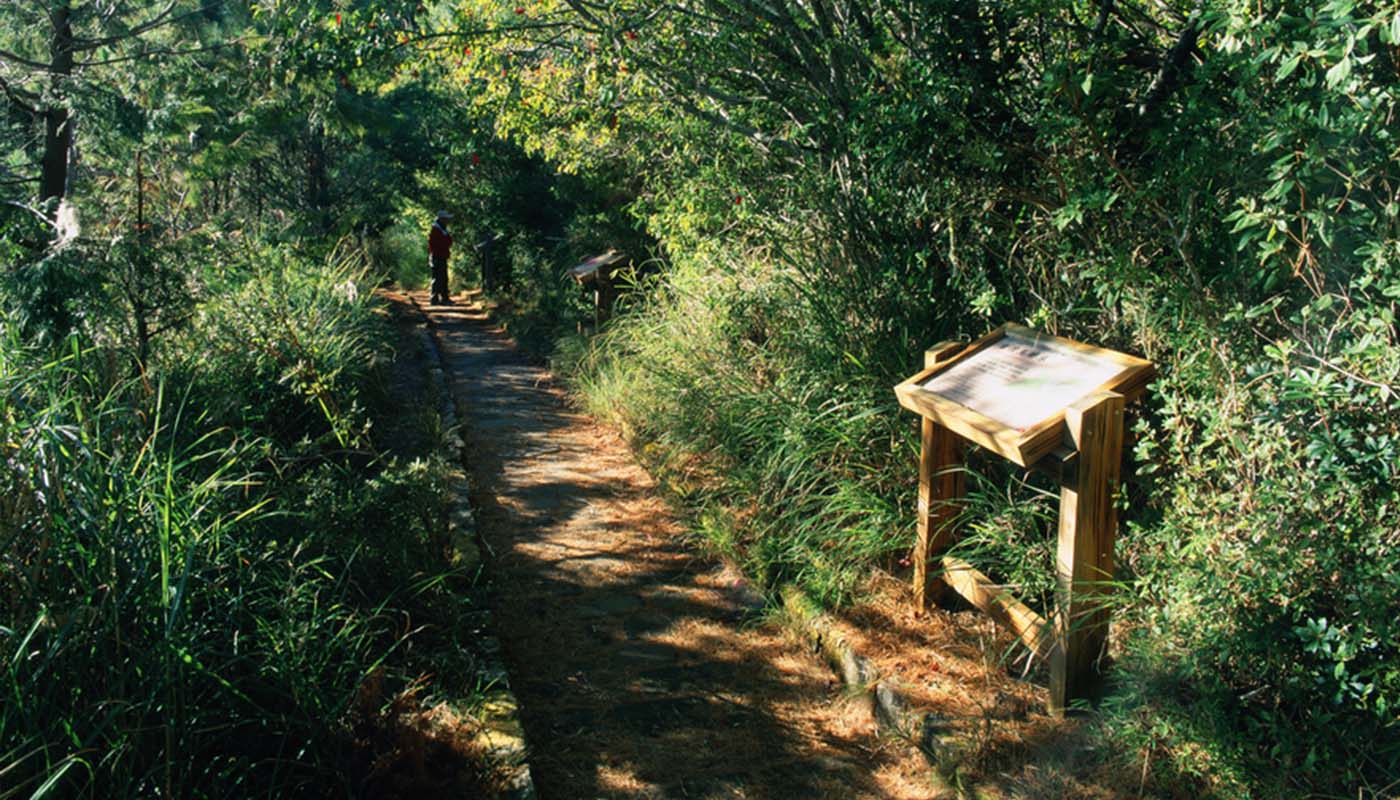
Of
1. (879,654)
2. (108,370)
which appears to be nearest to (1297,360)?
(879,654)

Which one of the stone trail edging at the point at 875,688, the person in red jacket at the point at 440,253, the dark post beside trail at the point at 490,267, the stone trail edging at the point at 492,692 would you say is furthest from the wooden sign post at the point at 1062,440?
the dark post beside trail at the point at 490,267

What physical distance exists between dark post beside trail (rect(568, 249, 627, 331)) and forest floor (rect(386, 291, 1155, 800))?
5.50 metres

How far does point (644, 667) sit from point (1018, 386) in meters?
2.16

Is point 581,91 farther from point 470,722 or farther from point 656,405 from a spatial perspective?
point 470,722

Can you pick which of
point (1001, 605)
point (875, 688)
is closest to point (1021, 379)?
point (1001, 605)

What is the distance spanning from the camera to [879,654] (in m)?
4.67

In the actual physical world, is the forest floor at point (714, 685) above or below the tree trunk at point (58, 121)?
below

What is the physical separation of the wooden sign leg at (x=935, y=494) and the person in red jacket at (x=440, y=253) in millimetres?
15959

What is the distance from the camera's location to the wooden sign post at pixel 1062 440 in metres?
Result: 3.78

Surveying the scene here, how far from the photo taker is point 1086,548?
12.6ft

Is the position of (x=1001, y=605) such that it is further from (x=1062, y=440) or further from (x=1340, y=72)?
(x=1340, y=72)

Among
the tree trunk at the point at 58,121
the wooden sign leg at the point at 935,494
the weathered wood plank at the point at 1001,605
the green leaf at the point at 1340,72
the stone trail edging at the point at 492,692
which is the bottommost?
the stone trail edging at the point at 492,692

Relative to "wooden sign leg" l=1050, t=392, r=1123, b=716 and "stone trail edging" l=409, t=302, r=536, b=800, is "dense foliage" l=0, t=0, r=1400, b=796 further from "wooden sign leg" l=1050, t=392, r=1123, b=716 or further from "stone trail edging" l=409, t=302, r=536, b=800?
"stone trail edging" l=409, t=302, r=536, b=800

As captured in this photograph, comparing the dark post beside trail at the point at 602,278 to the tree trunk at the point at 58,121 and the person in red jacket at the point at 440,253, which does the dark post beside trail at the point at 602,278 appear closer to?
the tree trunk at the point at 58,121
